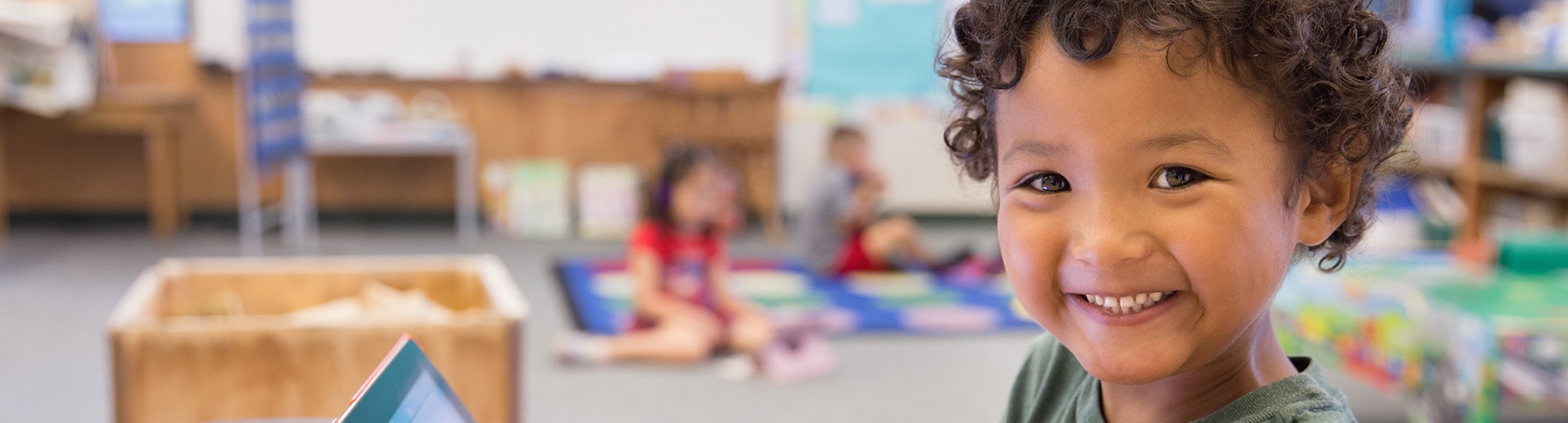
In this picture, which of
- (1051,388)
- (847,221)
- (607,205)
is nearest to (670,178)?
(847,221)

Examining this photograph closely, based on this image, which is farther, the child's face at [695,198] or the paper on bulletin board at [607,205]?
the paper on bulletin board at [607,205]

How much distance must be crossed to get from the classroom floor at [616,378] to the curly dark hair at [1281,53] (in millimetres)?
2328

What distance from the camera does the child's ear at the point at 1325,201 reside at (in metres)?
0.68

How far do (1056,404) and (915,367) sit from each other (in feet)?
8.70

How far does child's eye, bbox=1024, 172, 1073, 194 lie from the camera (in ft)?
2.15

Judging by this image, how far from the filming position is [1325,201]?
693 mm

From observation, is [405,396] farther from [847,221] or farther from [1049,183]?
[847,221]

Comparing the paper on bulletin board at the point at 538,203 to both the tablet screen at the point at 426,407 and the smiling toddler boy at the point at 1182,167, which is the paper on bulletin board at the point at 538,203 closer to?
the tablet screen at the point at 426,407

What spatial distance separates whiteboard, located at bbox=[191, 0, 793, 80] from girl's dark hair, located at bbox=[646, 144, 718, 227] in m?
2.62

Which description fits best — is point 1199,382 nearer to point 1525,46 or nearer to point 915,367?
point 915,367

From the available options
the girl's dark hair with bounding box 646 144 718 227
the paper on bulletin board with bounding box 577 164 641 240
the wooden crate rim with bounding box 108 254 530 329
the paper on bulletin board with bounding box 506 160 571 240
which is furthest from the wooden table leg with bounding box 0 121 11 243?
the wooden crate rim with bounding box 108 254 530 329

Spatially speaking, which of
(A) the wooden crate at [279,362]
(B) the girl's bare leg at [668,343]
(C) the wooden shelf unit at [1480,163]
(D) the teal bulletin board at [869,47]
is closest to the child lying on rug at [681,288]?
(B) the girl's bare leg at [668,343]

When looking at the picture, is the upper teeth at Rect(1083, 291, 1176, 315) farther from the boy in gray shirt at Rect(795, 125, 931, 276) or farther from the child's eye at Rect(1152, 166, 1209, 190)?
the boy in gray shirt at Rect(795, 125, 931, 276)

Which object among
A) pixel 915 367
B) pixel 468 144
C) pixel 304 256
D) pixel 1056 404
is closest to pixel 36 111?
pixel 304 256
